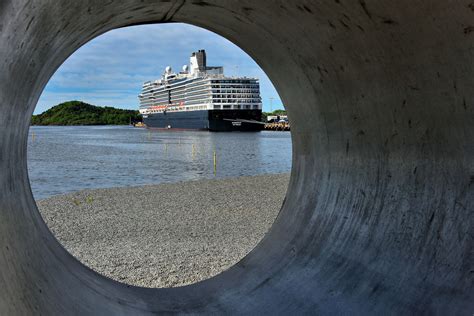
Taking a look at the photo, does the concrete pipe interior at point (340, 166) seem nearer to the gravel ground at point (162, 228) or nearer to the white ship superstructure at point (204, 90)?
the gravel ground at point (162, 228)

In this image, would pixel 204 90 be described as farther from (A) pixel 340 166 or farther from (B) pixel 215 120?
(A) pixel 340 166

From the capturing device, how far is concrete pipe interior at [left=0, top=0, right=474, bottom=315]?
6.72ft

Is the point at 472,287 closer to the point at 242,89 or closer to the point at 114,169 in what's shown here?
the point at 114,169

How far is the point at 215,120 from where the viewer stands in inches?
2709

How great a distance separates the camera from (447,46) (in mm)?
2350

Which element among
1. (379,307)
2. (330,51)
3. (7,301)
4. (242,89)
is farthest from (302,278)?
(242,89)

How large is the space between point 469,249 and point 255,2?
5.81 ft

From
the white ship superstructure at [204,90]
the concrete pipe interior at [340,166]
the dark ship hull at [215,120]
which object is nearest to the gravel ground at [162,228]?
the concrete pipe interior at [340,166]

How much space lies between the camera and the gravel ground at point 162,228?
5773 millimetres

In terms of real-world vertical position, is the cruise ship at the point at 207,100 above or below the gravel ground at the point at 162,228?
above

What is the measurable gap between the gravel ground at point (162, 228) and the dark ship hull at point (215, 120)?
54.1 metres

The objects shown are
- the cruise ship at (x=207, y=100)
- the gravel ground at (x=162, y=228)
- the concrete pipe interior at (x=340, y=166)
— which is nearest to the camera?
the concrete pipe interior at (x=340, y=166)

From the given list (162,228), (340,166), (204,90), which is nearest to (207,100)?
(204,90)

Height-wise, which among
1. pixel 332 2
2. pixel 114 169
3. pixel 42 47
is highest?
pixel 332 2
